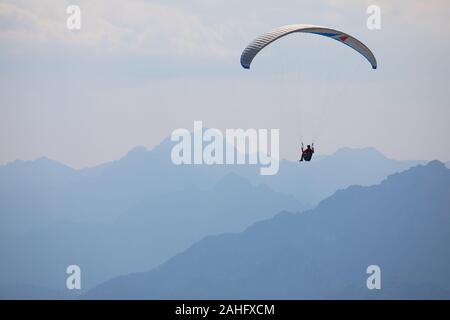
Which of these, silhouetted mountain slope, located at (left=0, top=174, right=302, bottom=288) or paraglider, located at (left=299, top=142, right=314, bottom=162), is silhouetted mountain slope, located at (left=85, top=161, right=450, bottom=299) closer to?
silhouetted mountain slope, located at (left=0, top=174, right=302, bottom=288)

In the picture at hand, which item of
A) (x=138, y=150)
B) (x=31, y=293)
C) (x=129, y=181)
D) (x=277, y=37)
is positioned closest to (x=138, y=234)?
(x=129, y=181)

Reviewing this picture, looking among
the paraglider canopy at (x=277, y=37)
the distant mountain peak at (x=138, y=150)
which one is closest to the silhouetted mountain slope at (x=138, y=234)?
the distant mountain peak at (x=138, y=150)


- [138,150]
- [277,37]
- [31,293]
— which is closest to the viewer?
[277,37]

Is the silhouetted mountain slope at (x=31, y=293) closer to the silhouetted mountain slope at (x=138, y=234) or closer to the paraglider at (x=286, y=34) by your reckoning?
the silhouetted mountain slope at (x=138, y=234)

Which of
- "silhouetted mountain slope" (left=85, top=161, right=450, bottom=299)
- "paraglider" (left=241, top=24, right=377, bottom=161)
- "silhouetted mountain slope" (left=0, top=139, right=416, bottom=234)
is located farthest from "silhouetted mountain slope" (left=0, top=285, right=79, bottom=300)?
"paraglider" (left=241, top=24, right=377, bottom=161)

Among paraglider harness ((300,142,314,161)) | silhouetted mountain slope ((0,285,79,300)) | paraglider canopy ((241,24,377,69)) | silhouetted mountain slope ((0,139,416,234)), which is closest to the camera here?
paraglider canopy ((241,24,377,69))

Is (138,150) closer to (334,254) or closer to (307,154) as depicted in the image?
(307,154)
